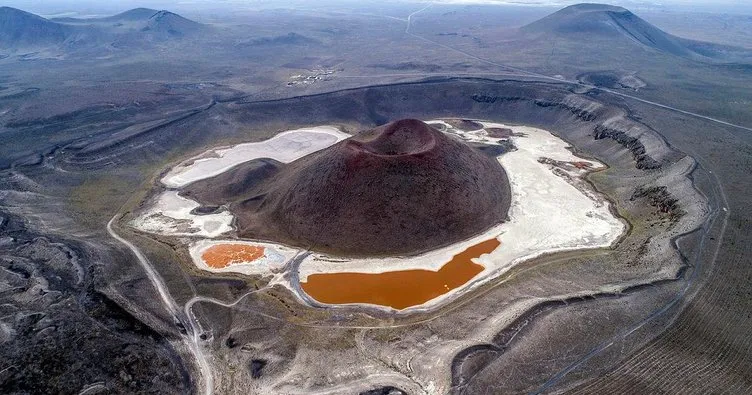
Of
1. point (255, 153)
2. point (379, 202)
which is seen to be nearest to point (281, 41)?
point (255, 153)

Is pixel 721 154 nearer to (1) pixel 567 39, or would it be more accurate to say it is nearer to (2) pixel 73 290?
(2) pixel 73 290

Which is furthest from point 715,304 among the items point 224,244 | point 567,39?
point 567,39

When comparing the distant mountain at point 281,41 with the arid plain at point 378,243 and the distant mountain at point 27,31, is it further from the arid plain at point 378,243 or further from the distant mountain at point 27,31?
the arid plain at point 378,243

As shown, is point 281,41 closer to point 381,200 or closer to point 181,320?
point 381,200

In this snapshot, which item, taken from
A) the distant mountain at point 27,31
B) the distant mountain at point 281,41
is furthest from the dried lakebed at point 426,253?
the distant mountain at point 27,31

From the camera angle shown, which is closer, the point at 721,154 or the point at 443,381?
the point at 443,381

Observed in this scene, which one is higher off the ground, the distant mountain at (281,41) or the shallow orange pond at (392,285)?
the distant mountain at (281,41)
